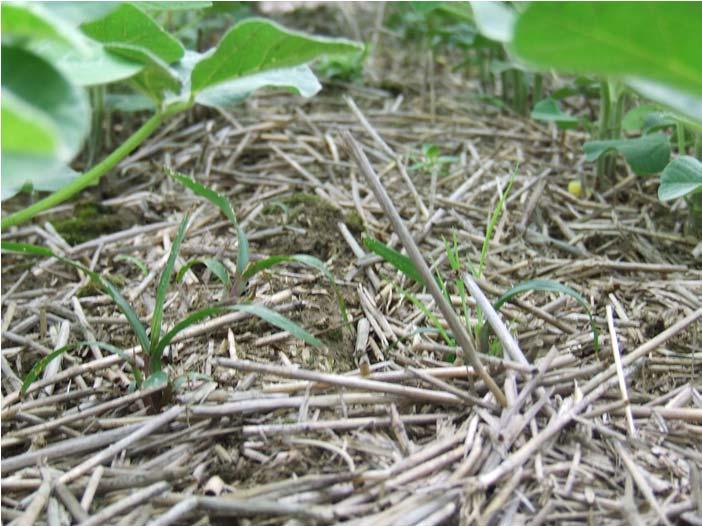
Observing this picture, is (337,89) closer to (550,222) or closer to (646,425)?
(550,222)

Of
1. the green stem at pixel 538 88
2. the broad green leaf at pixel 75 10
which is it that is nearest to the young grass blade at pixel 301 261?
the broad green leaf at pixel 75 10

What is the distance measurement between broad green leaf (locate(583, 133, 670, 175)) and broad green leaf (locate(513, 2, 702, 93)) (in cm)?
93

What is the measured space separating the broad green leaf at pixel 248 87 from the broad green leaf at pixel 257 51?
6cm

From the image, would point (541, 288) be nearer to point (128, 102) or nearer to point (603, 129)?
point (603, 129)

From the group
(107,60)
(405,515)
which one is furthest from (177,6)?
(405,515)

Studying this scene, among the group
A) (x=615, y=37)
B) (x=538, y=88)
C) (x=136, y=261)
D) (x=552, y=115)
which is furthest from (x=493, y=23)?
(x=538, y=88)

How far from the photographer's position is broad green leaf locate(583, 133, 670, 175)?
4.46ft

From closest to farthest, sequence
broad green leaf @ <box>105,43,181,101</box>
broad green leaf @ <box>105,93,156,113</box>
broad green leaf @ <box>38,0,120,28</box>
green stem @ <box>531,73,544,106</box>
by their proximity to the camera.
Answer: broad green leaf @ <box>38,0,120,28</box>, broad green leaf @ <box>105,43,181,101</box>, broad green leaf @ <box>105,93,156,113</box>, green stem @ <box>531,73,544,106</box>

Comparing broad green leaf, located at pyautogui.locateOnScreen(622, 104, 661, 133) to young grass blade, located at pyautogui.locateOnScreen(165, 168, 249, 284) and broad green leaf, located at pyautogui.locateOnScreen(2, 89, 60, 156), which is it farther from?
broad green leaf, located at pyautogui.locateOnScreen(2, 89, 60, 156)

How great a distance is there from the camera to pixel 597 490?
2.63 feet

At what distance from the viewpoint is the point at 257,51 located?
3.07 ft

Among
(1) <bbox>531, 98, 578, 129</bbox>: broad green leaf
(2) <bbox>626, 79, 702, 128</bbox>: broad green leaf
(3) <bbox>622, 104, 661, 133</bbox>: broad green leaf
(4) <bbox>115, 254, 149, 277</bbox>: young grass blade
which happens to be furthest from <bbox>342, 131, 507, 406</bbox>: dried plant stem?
(3) <bbox>622, 104, 661, 133</bbox>: broad green leaf

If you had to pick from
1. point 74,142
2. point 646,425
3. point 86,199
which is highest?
point 74,142

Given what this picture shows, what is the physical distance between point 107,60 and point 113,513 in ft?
1.50
